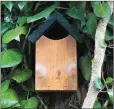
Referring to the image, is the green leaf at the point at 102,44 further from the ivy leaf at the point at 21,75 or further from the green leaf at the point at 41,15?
the ivy leaf at the point at 21,75

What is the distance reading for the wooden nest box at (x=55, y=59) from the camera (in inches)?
53.8

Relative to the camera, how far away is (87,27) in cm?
144

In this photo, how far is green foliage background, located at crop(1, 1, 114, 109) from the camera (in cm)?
143

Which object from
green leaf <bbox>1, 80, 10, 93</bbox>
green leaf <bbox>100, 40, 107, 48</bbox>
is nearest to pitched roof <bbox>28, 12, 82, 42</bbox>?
green leaf <bbox>100, 40, 107, 48</bbox>

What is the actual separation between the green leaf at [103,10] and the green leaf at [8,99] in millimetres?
506

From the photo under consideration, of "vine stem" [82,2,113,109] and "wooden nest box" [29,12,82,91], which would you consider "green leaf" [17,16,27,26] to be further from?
"vine stem" [82,2,113,109]

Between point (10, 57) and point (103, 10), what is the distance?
0.44 metres

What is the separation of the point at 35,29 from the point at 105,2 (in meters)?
0.35

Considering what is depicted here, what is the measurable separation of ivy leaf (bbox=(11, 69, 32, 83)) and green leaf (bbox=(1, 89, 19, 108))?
7 cm

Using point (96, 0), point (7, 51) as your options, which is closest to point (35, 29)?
point (7, 51)

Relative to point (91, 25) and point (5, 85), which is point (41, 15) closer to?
point (91, 25)

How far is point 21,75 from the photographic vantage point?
1.50 meters

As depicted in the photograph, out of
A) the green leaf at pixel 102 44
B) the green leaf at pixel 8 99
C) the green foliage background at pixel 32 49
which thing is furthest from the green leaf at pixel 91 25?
the green leaf at pixel 8 99

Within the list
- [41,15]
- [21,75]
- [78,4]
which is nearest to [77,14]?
[78,4]
